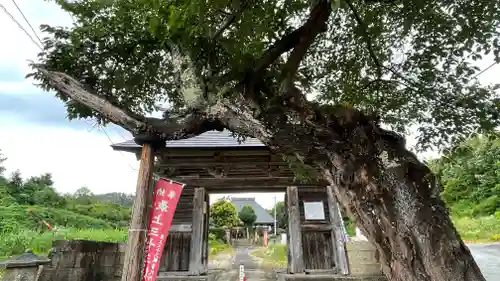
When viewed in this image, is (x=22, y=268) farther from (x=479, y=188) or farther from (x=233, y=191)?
(x=479, y=188)

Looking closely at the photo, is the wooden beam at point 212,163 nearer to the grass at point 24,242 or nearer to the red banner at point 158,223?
the grass at point 24,242

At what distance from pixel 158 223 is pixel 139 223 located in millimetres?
386

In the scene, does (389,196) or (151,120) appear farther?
(151,120)

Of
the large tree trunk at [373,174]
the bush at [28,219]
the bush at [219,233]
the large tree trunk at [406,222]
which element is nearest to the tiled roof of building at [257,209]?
the bush at [219,233]

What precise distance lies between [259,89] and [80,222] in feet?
34.4

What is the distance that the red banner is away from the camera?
4.47 m

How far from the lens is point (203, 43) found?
4.54 metres

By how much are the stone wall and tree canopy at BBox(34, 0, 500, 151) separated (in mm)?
2420

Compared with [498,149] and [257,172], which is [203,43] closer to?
[257,172]

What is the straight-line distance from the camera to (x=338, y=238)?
8195mm

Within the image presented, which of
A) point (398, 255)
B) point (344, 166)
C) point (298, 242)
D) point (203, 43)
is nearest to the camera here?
point (398, 255)

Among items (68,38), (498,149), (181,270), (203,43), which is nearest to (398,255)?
(203,43)

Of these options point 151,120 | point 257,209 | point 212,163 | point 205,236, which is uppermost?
point 257,209

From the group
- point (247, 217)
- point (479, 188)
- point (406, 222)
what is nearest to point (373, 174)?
point (406, 222)
